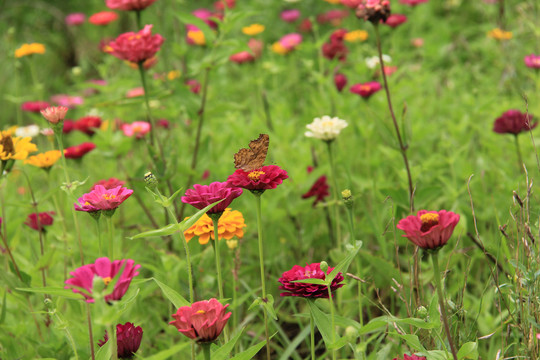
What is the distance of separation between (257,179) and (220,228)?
18 cm

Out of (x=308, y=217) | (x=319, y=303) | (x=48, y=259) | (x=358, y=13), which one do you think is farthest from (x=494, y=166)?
(x=48, y=259)

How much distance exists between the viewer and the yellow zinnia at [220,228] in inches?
43.1

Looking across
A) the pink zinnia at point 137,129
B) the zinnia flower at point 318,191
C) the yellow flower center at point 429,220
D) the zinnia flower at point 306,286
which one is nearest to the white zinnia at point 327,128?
the zinnia flower at point 318,191

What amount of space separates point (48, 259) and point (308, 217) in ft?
2.85

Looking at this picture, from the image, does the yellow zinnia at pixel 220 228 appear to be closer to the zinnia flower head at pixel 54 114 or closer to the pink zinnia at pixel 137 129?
the zinnia flower head at pixel 54 114

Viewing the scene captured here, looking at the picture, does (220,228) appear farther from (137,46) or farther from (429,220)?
(137,46)

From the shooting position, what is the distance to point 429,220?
2.74ft

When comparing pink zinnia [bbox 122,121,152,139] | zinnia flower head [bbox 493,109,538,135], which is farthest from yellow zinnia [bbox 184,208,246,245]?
pink zinnia [bbox 122,121,152,139]

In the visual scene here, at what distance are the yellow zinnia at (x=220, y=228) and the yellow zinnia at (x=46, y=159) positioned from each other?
1.94 ft

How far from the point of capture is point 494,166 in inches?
76.7

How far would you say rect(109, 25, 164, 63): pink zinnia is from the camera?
1.45 meters

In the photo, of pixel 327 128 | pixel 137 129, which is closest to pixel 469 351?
pixel 327 128

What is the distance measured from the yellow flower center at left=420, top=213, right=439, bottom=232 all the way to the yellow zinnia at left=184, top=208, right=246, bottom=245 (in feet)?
1.27

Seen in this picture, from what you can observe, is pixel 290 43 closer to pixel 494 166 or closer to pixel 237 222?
pixel 494 166
